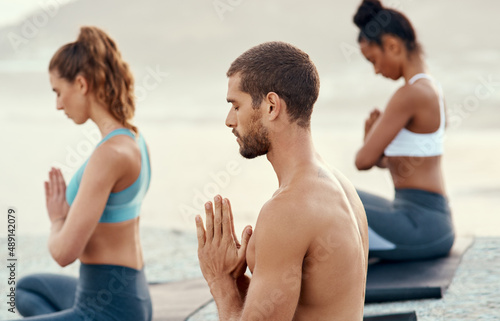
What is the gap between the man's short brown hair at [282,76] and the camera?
203 centimetres

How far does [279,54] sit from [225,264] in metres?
0.66

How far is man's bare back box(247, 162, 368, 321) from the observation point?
1.92 m

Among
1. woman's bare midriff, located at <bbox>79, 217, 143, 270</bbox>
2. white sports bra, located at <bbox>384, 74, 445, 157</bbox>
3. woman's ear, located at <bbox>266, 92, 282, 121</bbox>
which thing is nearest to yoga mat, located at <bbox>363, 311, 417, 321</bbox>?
white sports bra, located at <bbox>384, 74, 445, 157</bbox>

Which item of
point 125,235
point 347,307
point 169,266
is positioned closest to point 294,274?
point 347,307

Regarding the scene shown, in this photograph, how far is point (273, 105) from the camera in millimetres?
2027

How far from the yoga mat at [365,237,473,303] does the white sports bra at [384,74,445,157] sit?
710 mm

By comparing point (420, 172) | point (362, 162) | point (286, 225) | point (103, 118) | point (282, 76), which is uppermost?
point (103, 118)

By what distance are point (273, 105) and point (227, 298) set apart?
1.98 feet

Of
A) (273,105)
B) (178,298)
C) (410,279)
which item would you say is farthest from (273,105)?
(178,298)

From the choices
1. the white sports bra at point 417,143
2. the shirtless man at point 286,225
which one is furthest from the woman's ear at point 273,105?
the white sports bra at point 417,143

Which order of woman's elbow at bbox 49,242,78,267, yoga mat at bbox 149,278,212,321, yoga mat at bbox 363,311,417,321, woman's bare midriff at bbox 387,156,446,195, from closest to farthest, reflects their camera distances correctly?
woman's elbow at bbox 49,242,78,267
yoga mat at bbox 363,311,417,321
yoga mat at bbox 149,278,212,321
woman's bare midriff at bbox 387,156,446,195

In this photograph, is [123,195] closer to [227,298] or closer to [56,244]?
[56,244]

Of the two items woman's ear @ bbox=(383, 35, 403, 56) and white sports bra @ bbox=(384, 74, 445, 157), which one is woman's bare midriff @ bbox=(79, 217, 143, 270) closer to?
white sports bra @ bbox=(384, 74, 445, 157)

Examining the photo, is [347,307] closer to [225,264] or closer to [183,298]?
[225,264]
